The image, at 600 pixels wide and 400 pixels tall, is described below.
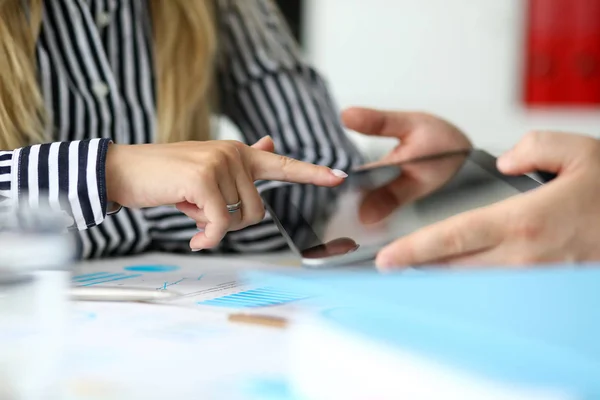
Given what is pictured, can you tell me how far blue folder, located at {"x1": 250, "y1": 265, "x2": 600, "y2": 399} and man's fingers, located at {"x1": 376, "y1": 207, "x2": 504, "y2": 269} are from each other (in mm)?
64

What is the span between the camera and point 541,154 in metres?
0.44

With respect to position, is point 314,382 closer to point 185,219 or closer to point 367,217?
point 367,217

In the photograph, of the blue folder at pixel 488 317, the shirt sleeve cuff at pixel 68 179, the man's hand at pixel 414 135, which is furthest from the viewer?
the man's hand at pixel 414 135

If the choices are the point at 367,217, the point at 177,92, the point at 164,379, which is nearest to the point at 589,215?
the point at 367,217

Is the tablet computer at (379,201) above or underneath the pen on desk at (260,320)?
above

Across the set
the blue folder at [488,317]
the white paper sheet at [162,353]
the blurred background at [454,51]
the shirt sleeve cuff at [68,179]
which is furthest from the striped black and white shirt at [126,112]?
the blurred background at [454,51]

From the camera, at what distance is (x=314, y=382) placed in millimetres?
257

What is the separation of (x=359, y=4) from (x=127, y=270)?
5.77 ft

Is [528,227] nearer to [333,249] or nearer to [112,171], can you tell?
[333,249]

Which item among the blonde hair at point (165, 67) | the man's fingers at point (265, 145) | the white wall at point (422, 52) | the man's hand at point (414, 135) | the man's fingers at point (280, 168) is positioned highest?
the blonde hair at point (165, 67)

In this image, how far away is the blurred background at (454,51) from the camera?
2.14 metres

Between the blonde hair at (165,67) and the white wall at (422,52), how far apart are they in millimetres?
1445

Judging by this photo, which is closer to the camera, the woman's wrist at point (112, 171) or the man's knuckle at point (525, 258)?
the man's knuckle at point (525, 258)

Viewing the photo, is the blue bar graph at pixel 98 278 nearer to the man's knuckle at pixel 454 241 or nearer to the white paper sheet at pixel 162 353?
the white paper sheet at pixel 162 353
